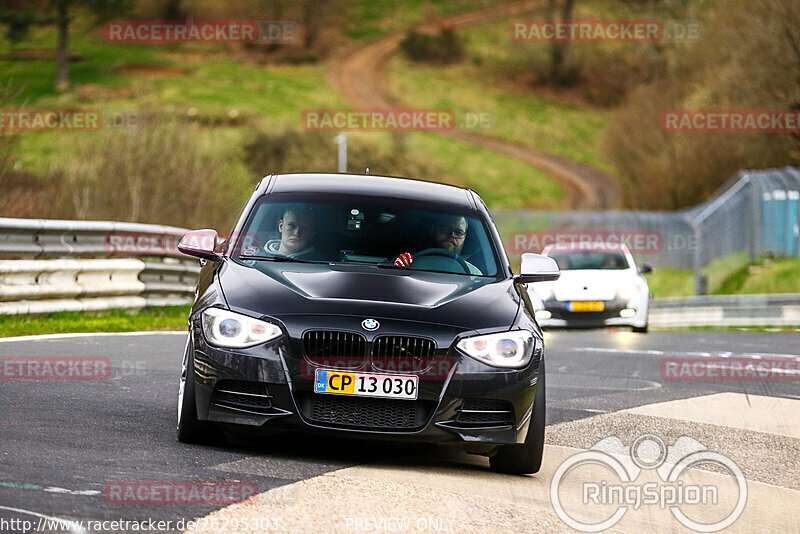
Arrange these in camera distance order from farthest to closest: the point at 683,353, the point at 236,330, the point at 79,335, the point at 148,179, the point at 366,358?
the point at 148,179, the point at 683,353, the point at 79,335, the point at 236,330, the point at 366,358

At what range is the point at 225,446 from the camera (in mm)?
7230

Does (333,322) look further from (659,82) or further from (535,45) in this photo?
(535,45)

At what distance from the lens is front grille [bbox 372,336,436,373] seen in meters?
6.74

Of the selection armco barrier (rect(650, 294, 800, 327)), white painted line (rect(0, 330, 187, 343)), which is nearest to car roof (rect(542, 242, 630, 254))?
armco barrier (rect(650, 294, 800, 327))

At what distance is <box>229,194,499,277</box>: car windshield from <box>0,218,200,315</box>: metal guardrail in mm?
→ 6596

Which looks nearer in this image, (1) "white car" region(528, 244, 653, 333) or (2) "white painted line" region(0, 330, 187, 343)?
(2) "white painted line" region(0, 330, 187, 343)

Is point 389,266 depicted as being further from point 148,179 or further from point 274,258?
point 148,179

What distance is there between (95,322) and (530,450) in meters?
8.75

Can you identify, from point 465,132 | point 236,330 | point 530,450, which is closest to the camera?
point 236,330

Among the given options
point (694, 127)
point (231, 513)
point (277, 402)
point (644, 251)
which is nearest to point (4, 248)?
point (277, 402)

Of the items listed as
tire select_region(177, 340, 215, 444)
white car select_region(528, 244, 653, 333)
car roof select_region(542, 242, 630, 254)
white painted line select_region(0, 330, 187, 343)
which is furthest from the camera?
car roof select_region(542, 242, 630, 254)

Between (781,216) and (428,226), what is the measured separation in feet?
87.8

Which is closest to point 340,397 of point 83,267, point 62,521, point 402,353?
point 402,353

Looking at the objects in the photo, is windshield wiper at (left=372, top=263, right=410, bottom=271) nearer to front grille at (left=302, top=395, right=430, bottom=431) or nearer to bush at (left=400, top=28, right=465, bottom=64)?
front grille at (left=302, top=395, right=430, bottom=431)
